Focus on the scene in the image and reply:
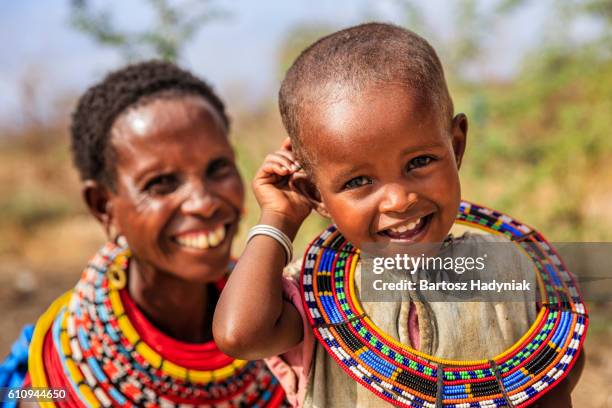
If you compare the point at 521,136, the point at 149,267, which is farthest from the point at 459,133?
the point at 521,136

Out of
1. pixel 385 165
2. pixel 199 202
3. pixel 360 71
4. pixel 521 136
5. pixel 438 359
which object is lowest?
pixel 438 359

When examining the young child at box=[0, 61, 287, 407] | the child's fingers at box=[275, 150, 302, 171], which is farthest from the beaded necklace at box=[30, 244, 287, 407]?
the child's fingers at box=[275, 150, 302, 171]

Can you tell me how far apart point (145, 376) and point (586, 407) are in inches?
89.2

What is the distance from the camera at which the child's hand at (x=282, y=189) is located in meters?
1.84

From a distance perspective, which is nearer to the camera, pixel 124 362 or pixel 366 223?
pixel 366 223

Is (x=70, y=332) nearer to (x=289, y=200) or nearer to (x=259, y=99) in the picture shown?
(x=289, y=200)

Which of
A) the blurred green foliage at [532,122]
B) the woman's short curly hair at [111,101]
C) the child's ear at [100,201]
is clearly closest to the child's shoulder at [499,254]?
the woman's short curly hair at [111,101]

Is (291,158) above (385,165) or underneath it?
above

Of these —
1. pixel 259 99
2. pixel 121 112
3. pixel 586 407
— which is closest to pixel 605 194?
pixel 586 407

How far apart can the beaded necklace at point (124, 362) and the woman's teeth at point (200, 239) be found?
0.38 m

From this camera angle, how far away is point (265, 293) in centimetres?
167

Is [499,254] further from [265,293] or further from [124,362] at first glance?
[124,362]

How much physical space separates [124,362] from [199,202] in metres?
0.72

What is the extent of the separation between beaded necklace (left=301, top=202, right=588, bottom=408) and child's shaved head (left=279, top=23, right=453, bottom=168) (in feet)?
1.37
